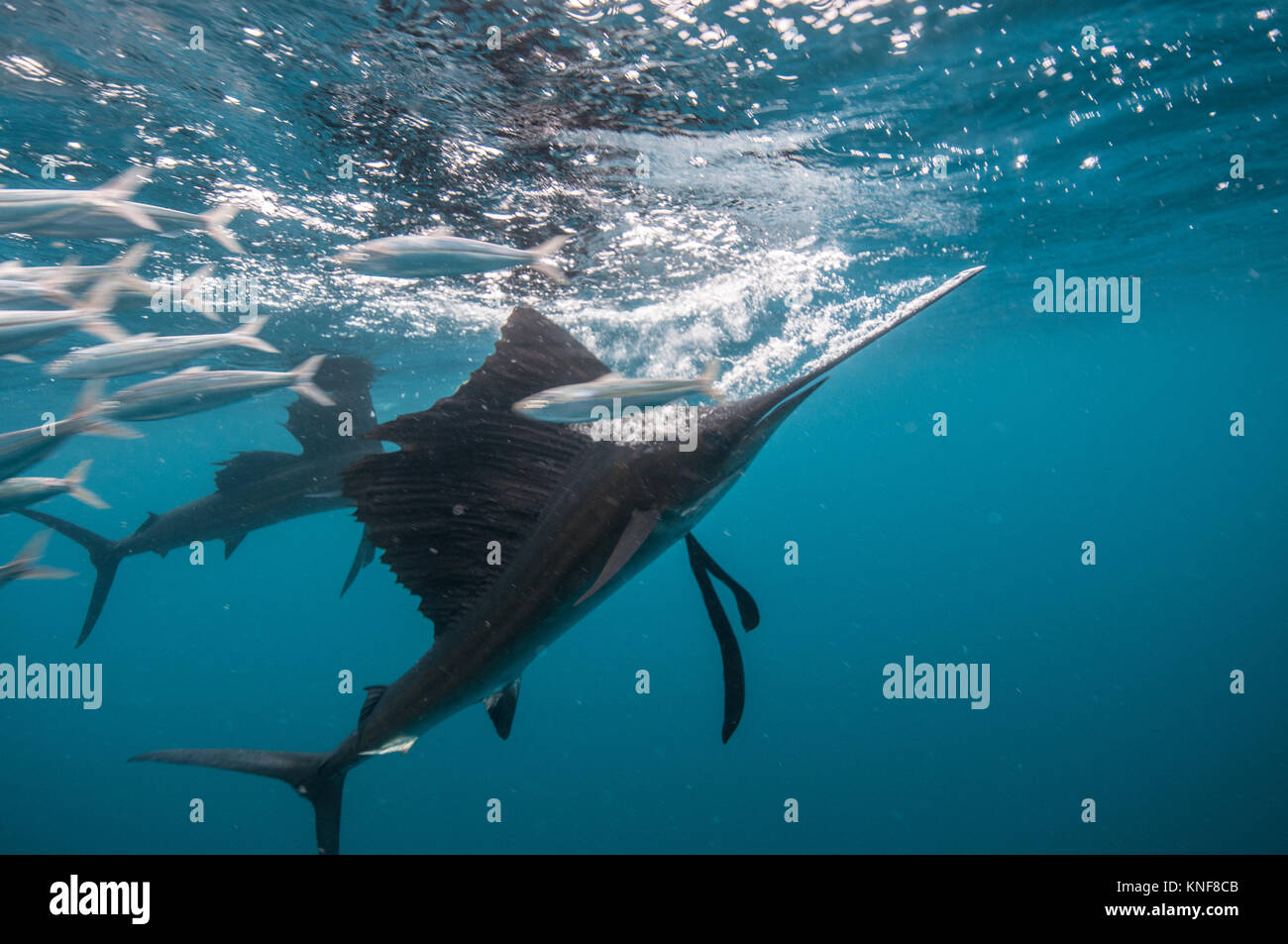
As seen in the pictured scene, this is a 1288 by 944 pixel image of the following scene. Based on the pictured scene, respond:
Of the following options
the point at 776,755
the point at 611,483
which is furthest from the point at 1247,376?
the point at 611,483

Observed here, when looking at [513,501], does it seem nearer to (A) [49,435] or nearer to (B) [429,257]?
(B) [429,257]

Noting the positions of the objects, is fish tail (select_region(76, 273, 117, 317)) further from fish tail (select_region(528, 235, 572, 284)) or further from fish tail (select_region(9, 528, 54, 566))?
fish tail (select_region(528, 235, 572, 284))

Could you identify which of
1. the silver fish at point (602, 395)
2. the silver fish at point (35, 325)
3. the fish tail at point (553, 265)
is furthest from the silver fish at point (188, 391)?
the fish tail at point (553, 265)

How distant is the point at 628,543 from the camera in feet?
6.75

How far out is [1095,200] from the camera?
34.7 ft

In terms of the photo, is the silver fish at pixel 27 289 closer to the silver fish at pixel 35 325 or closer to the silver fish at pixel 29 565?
the silver fish at pixel 35 325

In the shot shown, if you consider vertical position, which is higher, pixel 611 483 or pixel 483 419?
pixel 483 419

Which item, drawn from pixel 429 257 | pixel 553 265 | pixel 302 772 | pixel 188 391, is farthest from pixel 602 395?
pixel 553 265

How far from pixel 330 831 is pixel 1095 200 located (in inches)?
528

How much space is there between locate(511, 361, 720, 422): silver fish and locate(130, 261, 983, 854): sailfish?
5 centimetres

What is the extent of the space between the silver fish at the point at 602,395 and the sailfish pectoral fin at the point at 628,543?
0.49 metres

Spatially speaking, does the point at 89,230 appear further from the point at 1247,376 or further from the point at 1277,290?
the point at 1247,376

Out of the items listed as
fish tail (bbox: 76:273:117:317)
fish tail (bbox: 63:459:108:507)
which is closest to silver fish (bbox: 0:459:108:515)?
fish tail (bbox: 63:459:108:507)
